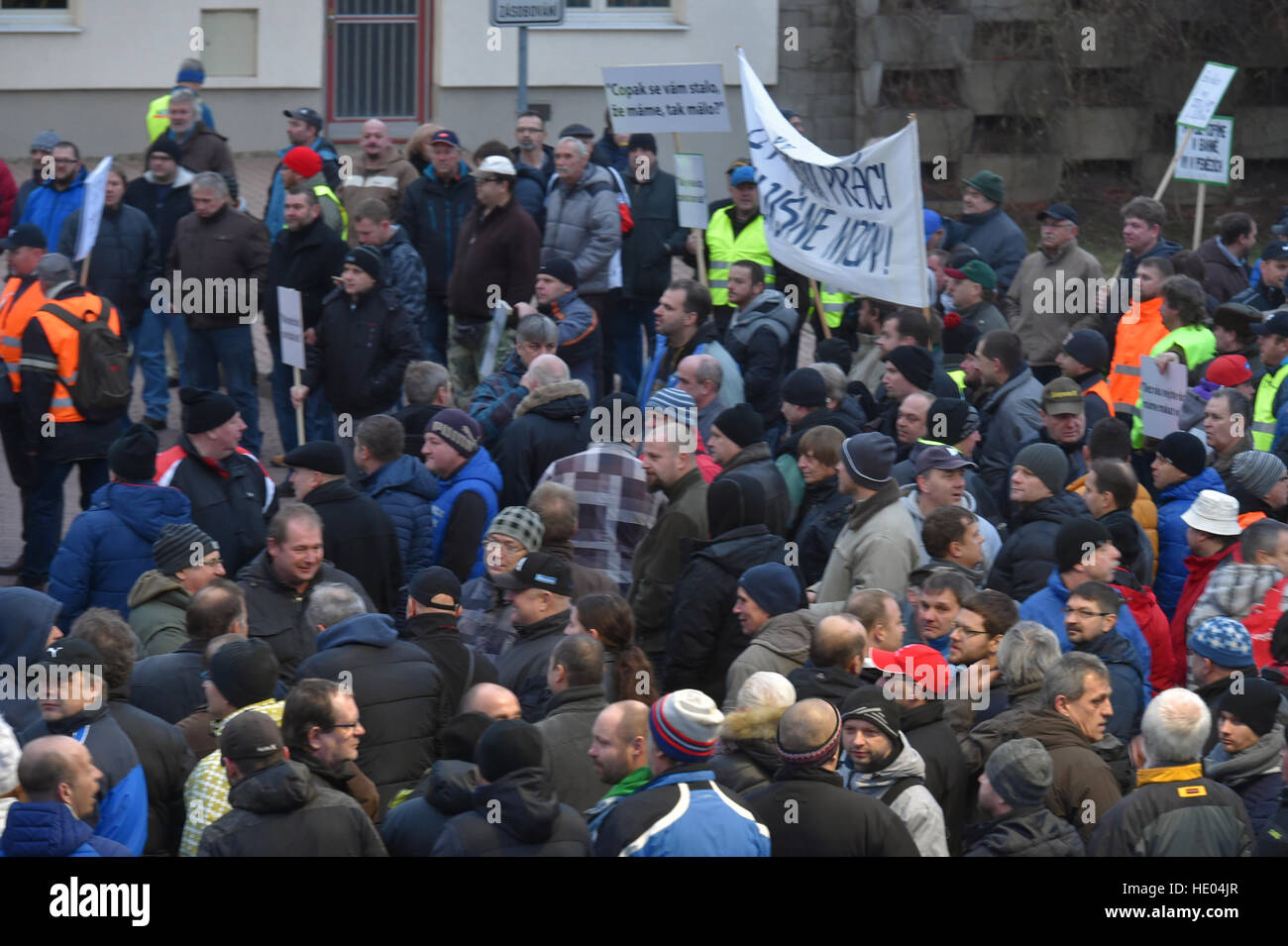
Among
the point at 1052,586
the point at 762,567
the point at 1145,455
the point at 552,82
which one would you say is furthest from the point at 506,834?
the point at 552,82

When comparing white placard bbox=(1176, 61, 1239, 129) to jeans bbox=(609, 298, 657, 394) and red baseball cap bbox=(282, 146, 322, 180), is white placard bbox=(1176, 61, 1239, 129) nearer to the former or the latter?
jeans bbox=(609, 298, 657, 394)

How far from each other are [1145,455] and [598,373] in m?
3.71

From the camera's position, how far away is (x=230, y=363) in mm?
11578

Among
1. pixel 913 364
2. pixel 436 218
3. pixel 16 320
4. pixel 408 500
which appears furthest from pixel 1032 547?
pixel 436 218

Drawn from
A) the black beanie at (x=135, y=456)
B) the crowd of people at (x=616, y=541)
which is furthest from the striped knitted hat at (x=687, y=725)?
the black beanie at (x=135, y=456)

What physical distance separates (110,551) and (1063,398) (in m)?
4.52

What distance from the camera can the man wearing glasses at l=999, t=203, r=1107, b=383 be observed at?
11359 millimetres

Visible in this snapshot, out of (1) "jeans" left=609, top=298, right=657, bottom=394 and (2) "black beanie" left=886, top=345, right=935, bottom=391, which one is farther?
(1) "jeans" left=609, top=298, right=657, bottom=394

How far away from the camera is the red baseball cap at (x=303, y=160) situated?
12.4 meters

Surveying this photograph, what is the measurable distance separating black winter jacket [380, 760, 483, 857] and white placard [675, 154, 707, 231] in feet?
25.1

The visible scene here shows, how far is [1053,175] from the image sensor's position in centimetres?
1947

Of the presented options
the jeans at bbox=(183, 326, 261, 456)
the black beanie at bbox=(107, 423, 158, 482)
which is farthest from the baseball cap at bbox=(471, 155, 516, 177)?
the black beanie at bbox=(107, 423, 158, 482)

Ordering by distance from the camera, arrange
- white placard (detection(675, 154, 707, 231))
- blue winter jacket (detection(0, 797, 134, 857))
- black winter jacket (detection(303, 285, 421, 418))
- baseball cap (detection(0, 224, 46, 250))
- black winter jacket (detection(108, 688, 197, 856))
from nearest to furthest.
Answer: blue winter jacket (detection(0, 797, 134, 857))
black winter jacket (detection(108, 688, 197, 856))
baseball cap (detection(0, 224, 46, 250))
black winter jacket (detection(303, 285, 421, 418))
white placard (detection(675, 154, 707, 231))

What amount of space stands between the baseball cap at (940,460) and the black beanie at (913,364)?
141 centimetres
